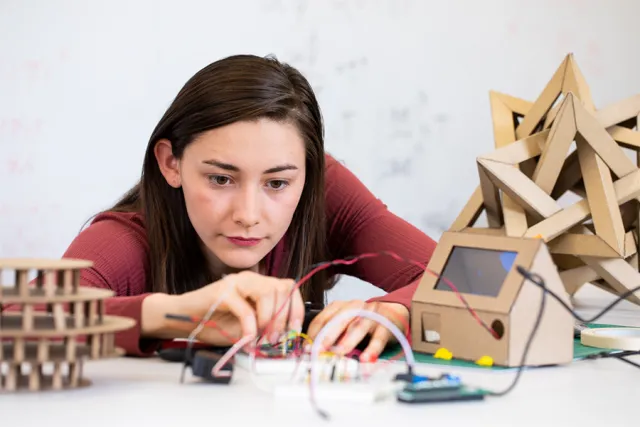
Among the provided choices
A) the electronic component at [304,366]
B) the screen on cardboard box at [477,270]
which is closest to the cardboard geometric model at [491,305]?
the screen on cardboard box at [477,270]

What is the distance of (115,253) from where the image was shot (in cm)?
137

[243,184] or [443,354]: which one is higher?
[243,184]

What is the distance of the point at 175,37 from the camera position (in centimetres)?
265

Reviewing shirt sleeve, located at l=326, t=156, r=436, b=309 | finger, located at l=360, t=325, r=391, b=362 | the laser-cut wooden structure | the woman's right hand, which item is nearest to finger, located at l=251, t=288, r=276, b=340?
the woman's right hand

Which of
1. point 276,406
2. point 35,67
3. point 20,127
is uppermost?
point 35,67

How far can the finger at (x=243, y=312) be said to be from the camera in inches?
39.2

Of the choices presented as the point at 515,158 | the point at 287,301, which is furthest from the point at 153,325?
the point at 515,158

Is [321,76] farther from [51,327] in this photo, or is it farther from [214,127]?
[51,327]

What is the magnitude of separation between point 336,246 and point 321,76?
118cm

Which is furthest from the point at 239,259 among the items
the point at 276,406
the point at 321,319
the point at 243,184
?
the point at 276,406

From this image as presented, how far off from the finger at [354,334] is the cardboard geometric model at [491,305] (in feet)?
0.19

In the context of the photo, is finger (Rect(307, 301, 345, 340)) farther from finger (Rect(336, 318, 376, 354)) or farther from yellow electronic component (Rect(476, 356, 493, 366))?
yellow electronic component (Rect(476, 356, 493, 366))

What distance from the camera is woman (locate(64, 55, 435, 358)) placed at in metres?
1.06

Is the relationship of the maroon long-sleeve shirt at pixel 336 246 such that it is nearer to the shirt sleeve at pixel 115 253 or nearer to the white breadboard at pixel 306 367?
the shirt sleeve at pixel 115 253
